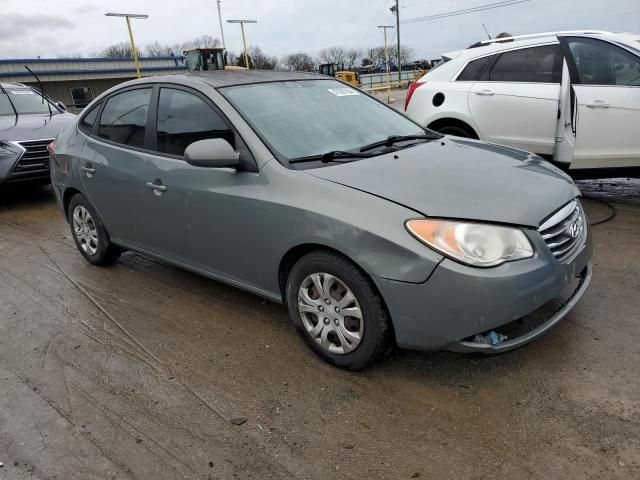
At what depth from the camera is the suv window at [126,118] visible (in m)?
4.09

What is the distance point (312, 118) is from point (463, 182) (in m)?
1.20

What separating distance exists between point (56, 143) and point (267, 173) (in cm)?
306

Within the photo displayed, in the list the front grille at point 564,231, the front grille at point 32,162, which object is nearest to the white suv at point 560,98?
the front grille at point 564,231

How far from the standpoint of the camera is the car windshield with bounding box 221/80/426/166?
3.35 meters

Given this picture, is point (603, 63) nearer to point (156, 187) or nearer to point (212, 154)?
point (212, 154)

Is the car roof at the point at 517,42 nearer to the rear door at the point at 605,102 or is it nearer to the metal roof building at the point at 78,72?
the rear door at the point at 605,102

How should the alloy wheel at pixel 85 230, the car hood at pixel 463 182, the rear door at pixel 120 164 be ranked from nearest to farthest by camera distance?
the car hood at pixel 463 182 → the rear door at pixel 120 164 → the alloy wheel at pixel 85 230

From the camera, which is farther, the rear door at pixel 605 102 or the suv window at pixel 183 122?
the rear door at pixel 605 102

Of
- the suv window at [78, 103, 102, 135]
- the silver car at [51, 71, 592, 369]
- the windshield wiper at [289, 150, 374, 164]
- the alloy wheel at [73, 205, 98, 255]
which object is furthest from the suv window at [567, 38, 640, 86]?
the alloy wheel at [73, 205, 98, 255]

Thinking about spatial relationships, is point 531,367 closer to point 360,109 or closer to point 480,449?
point 480,449

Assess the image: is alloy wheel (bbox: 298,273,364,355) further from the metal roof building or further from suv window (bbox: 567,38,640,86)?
the metal roof building

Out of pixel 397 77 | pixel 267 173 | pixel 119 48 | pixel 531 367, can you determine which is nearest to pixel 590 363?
pixel 531 367

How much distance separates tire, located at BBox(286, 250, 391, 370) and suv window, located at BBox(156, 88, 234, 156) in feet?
3.50

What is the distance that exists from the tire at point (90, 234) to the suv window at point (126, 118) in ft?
2.40
